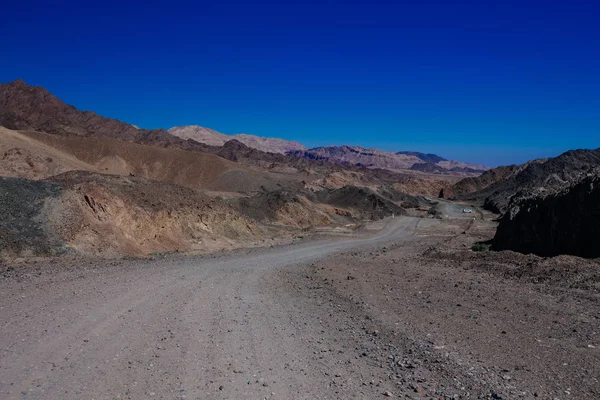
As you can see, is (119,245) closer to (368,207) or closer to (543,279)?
(543,279)

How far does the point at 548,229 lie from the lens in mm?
20328

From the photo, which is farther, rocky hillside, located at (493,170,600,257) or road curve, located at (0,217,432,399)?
rocky hillside, located at (493,170,600,257)

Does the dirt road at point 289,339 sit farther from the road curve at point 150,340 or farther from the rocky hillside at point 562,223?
the rocky hillside at point 562,223

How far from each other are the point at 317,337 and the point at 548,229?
1591cm

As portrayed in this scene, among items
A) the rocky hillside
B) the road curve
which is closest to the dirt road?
the road curve

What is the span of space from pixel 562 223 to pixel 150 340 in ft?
57.7

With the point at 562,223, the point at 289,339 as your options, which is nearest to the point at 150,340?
the point at 289,339

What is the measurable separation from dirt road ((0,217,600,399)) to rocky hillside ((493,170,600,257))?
6703 mm

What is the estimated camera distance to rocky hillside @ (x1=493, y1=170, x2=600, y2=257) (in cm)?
1728

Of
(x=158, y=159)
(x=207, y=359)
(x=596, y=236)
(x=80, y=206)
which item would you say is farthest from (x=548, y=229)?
(x=158, y=159)

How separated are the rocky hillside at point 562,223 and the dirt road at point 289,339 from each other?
670cm

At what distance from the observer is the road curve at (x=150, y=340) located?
615 centimetres

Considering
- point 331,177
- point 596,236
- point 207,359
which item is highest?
point 331,177

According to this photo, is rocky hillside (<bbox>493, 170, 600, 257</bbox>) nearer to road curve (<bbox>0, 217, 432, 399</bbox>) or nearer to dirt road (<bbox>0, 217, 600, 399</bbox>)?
dirt road (<bbox>0, 217, 600, 399</bbox>)
